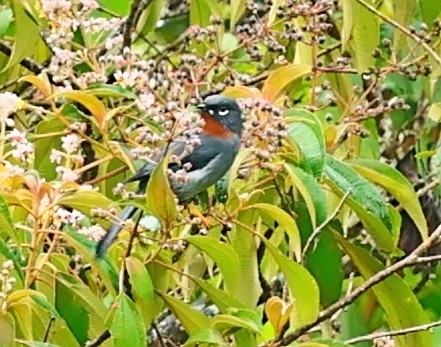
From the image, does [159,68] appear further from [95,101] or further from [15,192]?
[15,192]

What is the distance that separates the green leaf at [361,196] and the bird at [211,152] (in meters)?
0.24

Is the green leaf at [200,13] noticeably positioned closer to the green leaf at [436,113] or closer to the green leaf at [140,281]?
the green leaf at [436,113]

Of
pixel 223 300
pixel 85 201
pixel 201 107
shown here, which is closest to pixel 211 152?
pixel 201 107

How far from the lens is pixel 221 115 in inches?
97.0

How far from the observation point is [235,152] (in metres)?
2.40

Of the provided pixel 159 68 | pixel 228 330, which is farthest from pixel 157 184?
pixel 159 68

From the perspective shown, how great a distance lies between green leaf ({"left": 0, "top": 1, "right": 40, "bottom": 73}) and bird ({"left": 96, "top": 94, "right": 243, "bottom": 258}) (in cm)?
36

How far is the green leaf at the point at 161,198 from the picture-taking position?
1.74 metres

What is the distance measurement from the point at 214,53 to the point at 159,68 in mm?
360

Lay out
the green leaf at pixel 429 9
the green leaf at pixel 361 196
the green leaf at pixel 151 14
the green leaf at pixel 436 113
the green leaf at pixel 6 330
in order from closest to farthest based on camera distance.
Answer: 1. the green leaf at pixel 6 330
2. the green leaf at pixel 361 196
3. the green leaf at pixel 436 113
4. the green leaf at pixel 429 9
5. the green leaf at pixel 151 14

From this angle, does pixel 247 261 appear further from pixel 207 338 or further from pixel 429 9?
pixel 429 9

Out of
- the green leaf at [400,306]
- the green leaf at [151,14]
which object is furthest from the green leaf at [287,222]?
the green leaf at [151,14]

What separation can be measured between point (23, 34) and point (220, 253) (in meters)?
0.72

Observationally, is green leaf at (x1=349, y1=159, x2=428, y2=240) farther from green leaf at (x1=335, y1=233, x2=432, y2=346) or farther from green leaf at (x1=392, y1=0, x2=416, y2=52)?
green leaf at (x1=392, y1=0, x2=416, y2=52)
